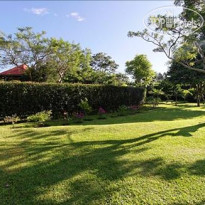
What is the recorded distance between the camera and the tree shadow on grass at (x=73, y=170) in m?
2.79

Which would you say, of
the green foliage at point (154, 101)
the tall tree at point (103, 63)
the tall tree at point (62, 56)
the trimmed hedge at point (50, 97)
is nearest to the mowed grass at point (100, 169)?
the trimmed hedge at point (50, 97)

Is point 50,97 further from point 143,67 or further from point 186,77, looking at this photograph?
point 143,67

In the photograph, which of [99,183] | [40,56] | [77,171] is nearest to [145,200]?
[99,183]

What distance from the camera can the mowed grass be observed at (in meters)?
2.77

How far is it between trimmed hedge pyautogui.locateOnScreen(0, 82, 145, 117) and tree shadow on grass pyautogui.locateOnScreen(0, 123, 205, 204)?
15.0 ft

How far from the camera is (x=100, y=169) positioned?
3.59 m

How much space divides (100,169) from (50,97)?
24.4 ft

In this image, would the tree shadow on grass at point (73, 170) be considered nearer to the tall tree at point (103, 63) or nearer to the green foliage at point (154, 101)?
the green foliage at point (154, 101)

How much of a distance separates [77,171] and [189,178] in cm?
Answer: 206

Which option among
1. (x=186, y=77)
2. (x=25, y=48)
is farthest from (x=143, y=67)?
(x=25, y=48)

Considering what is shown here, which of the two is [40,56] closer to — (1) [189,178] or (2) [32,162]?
(2) [32,162]

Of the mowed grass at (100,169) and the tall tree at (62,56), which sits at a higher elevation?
the tall tree at (62,56)

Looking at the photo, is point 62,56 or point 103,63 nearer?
point 62,56

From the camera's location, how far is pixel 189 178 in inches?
132
